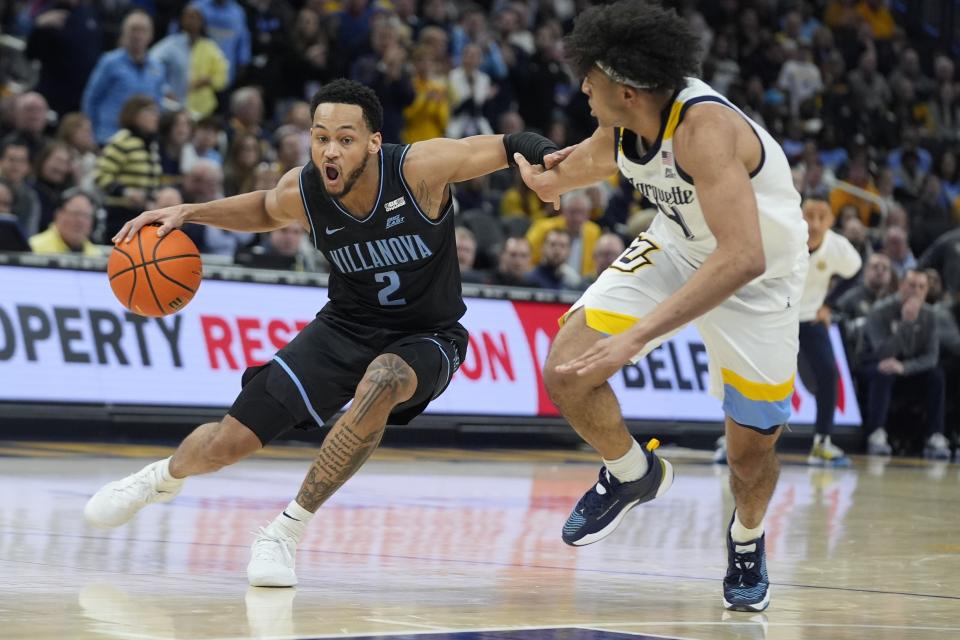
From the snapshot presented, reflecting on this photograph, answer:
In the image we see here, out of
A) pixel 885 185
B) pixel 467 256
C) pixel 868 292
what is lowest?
pixel 885 185

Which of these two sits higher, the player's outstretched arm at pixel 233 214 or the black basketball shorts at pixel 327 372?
the player's outstretched arm at pixel 233 214

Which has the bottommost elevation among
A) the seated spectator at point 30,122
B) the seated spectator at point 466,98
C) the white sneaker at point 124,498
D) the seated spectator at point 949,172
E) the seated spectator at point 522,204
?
the seated spectator at point 949,172

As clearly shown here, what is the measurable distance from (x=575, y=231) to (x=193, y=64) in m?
4.10

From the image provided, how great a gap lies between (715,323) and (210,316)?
7490 mm

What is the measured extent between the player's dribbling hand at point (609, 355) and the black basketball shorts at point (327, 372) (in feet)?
3.94

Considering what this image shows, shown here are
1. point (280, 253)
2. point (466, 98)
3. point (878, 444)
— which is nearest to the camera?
point (280, 253)

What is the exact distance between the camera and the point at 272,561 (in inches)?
222

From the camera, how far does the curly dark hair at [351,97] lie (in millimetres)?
6031

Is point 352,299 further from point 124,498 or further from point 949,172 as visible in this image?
point 949,172

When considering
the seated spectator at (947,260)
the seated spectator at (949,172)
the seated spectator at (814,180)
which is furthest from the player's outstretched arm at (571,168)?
the seated spectator at (949,172)

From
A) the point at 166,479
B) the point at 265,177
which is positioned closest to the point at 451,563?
the point at 166,479

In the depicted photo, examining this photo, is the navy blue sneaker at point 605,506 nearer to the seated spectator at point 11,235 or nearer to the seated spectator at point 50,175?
the seated spectator at point 11,235

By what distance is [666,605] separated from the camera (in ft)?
18.3

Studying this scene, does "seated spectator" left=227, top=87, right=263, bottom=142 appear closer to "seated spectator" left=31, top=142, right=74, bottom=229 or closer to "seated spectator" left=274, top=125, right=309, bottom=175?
"seated spectator" left=274, top=125, right=309, bottom=175
